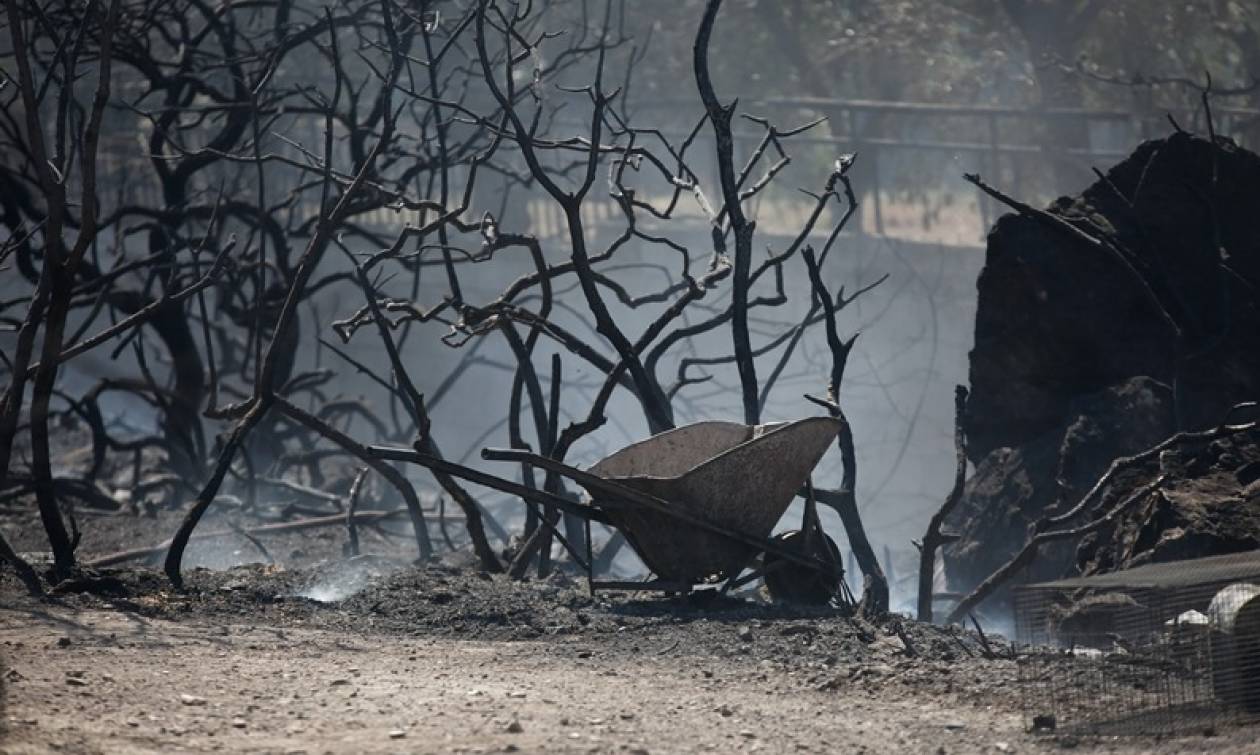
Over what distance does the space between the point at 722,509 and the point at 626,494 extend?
0.44m

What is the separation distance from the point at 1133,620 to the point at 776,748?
2.12 meters

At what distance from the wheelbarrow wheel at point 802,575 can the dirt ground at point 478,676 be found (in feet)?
0.80

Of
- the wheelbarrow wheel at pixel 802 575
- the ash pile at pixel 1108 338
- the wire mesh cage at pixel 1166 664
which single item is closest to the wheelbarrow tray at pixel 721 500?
the wheelbarrow wheel at pixel 802 575

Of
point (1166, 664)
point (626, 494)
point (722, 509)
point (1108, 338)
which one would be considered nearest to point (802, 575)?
point (722, 509)

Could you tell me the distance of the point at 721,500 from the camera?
620 cm

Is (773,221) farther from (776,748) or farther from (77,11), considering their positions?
(776,748)

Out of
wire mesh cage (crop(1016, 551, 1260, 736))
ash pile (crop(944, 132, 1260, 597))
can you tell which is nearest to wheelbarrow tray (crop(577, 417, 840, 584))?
wire mesh cage (crop(1016, 551, 1260, 736))

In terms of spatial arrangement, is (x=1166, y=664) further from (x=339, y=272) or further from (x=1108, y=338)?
(x=339, y=272)

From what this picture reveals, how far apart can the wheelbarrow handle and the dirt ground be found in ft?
1.03

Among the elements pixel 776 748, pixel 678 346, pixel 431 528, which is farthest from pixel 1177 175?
pixel 678 346

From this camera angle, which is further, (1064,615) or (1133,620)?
(1064,615)

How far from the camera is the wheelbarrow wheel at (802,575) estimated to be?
6.53 m

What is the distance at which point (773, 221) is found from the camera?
20453 mm

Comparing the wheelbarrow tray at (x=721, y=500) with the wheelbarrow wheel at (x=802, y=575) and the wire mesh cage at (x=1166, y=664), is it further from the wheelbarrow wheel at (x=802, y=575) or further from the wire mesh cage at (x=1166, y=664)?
the wire mesh cage at (x=1166, y=664)
